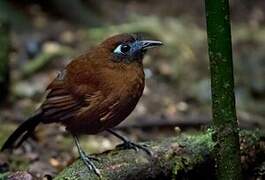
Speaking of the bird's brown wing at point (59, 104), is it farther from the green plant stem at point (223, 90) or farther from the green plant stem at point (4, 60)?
the green plant stem at point (4, 60)

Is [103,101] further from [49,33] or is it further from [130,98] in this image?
[49,33]

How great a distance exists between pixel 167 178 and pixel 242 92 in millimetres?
4069

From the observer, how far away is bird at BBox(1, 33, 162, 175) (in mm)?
3678

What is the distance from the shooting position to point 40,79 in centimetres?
754

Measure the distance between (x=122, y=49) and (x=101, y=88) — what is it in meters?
0.29

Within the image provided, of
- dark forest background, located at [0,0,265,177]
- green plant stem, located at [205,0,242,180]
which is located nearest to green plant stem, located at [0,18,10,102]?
dark forest background, located at [0,0,265,177]

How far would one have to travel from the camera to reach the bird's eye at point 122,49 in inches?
151

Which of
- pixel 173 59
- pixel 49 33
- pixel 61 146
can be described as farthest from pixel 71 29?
pixel 61 146

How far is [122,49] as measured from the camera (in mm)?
3852

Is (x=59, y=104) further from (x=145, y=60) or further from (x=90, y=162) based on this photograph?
(x=145, y=60)

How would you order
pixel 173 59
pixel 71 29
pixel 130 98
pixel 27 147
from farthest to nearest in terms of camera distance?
pixel 71 29
pixel 173 59
pixel 27 147
pixel 130 98

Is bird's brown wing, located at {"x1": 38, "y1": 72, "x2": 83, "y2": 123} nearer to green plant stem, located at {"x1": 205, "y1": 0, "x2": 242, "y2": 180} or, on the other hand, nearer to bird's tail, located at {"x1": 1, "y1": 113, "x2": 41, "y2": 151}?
bird's tail, located at {"x1": 1, "y1": 113, "x2": 41, "y2": 151}

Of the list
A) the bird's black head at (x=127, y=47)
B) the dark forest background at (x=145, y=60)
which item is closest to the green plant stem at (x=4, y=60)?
the dark forest background at (x=145, y=60)

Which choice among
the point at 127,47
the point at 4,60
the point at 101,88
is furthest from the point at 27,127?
the point at 4,60
